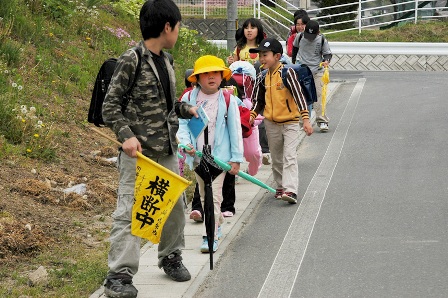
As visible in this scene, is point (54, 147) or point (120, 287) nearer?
point (120, 287)

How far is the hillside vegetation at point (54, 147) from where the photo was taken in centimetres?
801

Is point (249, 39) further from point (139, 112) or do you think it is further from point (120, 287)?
point (120, 287)

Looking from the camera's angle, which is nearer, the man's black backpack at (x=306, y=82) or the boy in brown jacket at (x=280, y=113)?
the boy in brown jacket at (x=280, y=113)

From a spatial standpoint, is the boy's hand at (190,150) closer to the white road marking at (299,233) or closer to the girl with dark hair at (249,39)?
the white road marking at (299,233)

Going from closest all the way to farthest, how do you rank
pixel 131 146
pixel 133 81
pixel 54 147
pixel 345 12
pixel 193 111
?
pixel 131 146
pixel 133 81
pixel 193 111
pixel 54 147
pixel 345 12

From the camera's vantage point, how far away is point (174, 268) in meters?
7.56

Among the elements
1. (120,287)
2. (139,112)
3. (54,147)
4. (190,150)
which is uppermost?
(139,112)

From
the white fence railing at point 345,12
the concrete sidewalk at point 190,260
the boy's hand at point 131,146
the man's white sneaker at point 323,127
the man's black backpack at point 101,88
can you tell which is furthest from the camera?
the white fence railing at point 345,12

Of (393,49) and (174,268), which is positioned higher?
(174,268)

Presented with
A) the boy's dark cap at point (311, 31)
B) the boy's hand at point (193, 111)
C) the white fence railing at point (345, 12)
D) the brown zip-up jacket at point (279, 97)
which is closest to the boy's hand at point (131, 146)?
the boy's hand at point (193, 111)

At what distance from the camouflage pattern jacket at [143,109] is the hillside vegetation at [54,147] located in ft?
4.04

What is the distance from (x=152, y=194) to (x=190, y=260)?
5.16 feet

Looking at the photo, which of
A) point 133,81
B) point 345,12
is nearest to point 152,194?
point 133,81

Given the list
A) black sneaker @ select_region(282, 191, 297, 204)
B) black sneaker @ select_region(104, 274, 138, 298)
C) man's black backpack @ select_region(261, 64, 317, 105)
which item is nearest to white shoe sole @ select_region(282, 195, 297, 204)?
black sneaker @ select_region(282, 191, 297, 204)
